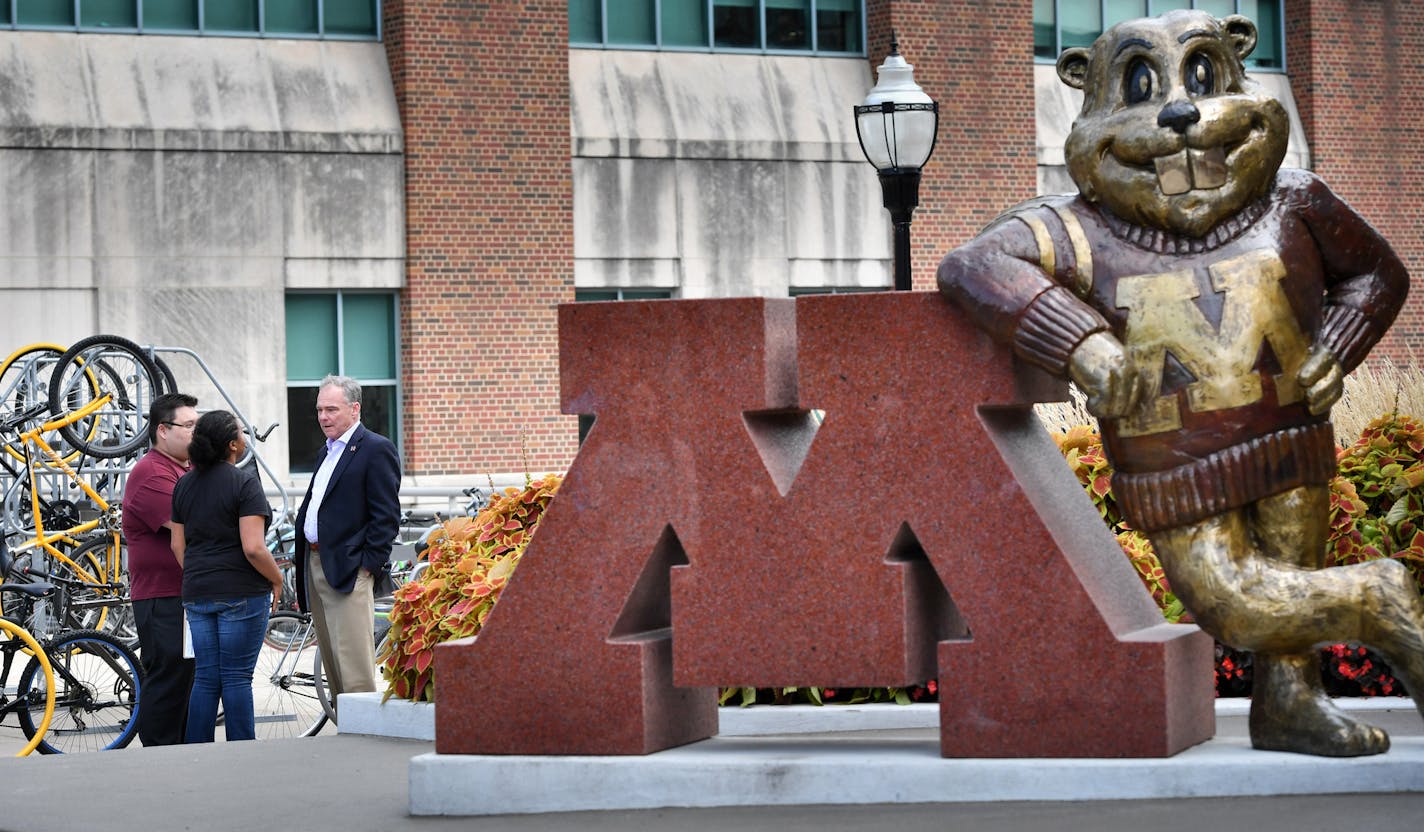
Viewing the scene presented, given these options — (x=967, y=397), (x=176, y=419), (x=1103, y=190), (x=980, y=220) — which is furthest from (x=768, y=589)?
(x=980, y=220)

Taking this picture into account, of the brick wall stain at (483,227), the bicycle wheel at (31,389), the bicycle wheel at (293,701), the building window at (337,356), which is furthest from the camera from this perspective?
the brick wall stain at (483,227)

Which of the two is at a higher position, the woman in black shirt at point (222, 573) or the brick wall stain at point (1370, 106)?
the brick wall stain at point (1370, 106)

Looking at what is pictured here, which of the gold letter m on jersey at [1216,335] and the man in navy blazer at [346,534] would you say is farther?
the man in navy blazer at [346,534]

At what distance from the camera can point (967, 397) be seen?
652cm

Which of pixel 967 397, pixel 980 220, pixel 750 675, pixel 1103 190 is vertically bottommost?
pixel 750 675

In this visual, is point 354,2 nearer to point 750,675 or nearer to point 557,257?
point 557,257

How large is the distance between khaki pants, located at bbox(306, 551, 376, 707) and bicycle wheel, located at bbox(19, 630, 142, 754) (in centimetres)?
184

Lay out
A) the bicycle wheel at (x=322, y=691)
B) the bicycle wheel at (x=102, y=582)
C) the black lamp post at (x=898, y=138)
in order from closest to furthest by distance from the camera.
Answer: the bicycle wheel at (x=322, y=691), the black lamp post at (x=898, y=138), the bicycle wheel at (x=102, y=582)

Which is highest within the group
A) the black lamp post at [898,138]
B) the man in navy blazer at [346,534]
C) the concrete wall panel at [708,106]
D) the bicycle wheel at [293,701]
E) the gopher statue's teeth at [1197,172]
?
the concrete wall panel at [708,106]

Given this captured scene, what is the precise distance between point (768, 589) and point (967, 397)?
896mm

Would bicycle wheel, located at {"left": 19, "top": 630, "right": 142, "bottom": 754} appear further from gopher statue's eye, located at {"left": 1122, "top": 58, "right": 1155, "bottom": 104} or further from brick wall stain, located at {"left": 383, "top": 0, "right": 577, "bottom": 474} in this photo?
brick wall stain, located at {"left": 383, "top": 0, "right": 577, "bottom": 474}

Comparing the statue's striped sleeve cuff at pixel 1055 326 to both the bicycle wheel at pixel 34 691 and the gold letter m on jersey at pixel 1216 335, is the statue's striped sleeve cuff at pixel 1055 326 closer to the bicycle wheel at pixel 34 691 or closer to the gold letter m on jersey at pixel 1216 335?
the gold letter m on jersey at pixel 1216 335

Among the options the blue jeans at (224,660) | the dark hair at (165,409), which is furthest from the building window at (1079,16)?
the blue jeans at (224,660)

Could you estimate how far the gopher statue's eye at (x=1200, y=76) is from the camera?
6438 mm
